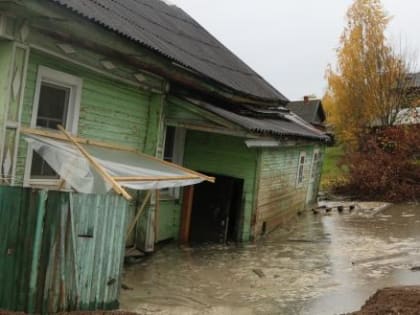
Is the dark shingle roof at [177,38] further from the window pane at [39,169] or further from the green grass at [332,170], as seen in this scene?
the green grass at [332,170]

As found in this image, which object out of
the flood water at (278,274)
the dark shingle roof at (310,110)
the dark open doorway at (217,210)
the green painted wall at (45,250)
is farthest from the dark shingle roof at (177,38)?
the dark shingle roof at (310,110)

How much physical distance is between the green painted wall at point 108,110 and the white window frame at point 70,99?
64 millimetres

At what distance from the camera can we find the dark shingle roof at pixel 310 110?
41.3 metres

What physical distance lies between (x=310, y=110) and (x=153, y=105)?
35.6 meters

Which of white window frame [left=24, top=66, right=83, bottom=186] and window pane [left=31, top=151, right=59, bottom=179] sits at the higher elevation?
white window frame [left=24, top=66, right=83, bottom=186]

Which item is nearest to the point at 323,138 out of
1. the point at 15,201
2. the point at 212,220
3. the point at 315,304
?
the point at 212,220

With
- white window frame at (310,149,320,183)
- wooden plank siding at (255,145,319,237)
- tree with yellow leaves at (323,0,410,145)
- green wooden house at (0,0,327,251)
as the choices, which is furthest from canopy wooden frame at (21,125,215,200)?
tree with yellow leaves at (323,0,410,145)

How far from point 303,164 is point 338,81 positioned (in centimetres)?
1471

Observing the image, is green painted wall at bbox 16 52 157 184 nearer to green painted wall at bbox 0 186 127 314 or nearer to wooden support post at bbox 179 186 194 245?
green painted wall at bbox 0 186 127 314

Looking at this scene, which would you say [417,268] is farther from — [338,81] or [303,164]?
[338,81]

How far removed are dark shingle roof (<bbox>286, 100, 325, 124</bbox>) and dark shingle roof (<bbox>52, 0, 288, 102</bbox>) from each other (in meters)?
27.5

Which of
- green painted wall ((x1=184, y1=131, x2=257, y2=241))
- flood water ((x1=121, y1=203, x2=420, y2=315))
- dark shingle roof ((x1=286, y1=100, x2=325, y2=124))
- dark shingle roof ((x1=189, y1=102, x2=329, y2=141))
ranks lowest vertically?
flood water ((x1=121, y1=203, x2=420, y2=315))

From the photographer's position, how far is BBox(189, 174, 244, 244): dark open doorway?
32.2ft

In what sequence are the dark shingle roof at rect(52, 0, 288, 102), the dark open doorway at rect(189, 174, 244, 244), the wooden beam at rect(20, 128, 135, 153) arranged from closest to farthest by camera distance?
1. the wooden beam at rect(20, 128, 135, 153)
2. the dark shingle roof at rect(52, 0, 288, 102)
3. the dark open doorway at rect(189, 174, 244, 244)
